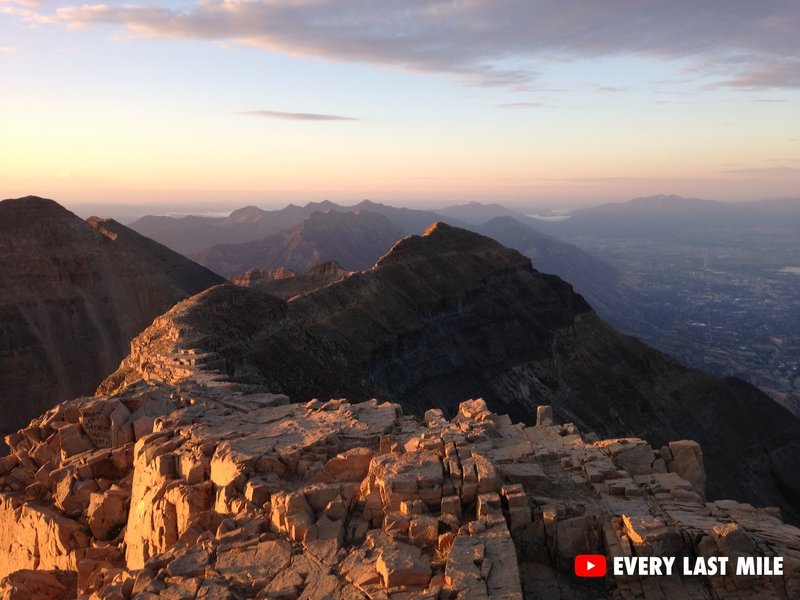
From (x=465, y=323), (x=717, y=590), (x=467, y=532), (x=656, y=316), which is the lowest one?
(x=656, y=316)

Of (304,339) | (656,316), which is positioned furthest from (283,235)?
(304,339)

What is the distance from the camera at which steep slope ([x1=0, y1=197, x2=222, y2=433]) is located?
5538cm

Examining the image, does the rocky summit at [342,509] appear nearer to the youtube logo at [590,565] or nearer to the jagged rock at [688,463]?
the jagged rock at [688,463]

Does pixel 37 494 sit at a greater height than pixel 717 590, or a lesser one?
→ lesser

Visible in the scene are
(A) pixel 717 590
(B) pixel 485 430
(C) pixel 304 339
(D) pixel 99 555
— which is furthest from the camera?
(C) pixel 304 339

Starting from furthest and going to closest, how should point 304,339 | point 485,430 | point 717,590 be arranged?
point 304,339 < point 485,430 < point 717,590

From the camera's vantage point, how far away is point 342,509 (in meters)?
11.2

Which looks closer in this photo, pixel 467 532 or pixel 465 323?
pixel 467 532

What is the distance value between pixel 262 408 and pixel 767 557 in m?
11.5

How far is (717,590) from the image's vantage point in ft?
33.6

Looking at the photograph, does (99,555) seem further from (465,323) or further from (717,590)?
(465,323)

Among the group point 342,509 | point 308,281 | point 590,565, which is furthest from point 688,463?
point 308,281

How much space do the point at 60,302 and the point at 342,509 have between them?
58269mm

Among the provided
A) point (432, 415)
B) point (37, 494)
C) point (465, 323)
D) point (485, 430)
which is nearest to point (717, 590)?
point (485, 430)
